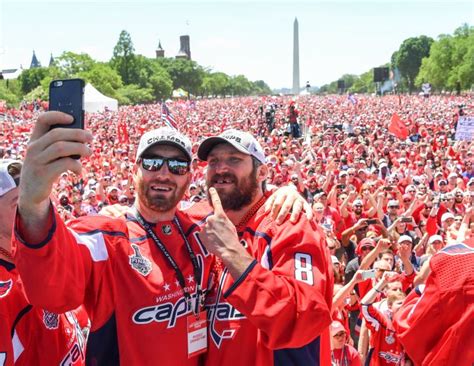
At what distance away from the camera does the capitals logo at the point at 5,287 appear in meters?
2.50

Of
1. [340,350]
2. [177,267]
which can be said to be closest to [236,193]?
[177,267]

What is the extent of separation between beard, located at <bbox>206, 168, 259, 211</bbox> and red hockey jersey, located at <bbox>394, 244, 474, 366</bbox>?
3.12ft

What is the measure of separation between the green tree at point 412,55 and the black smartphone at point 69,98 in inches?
4992

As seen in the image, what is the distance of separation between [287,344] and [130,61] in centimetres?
9837

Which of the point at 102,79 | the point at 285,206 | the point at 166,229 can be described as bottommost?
the point at 166,229

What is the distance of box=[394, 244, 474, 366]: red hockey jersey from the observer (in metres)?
2.34

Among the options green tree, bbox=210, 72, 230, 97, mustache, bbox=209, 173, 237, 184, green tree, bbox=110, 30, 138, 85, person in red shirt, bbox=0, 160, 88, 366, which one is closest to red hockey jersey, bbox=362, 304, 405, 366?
mustache, bbox=209, 173, 237, 184

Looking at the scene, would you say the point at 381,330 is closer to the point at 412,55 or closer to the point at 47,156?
the point at 47,156

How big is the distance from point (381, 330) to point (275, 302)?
9.91ft

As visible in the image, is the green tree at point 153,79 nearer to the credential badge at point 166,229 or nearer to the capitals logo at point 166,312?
the credential badge at point 166,229

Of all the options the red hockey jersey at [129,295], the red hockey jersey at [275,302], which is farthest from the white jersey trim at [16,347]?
the red hockey jersey at [275,302]

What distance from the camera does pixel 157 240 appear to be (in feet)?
9.11

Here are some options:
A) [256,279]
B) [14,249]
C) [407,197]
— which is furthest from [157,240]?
[407,197]

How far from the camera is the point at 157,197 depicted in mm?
2873
